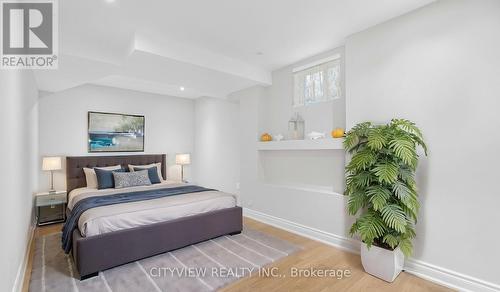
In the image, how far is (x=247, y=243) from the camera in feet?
10.4

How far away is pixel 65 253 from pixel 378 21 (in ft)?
14.8

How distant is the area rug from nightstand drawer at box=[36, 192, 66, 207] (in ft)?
2.70

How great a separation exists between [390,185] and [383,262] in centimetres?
76

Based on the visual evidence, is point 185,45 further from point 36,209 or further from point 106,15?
point 36,209

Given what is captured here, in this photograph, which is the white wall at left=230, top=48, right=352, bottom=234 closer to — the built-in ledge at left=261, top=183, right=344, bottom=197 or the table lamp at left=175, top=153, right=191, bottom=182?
the built-in ledge at left=261, top=183, right=344, bottom=197

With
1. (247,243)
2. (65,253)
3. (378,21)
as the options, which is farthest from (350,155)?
(65,253)

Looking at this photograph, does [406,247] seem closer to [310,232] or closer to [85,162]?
[310,232]

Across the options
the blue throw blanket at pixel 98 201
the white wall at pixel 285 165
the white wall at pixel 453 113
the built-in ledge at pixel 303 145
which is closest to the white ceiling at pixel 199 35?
the white wall at pixel 453 113

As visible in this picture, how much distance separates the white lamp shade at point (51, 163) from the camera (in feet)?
12.9

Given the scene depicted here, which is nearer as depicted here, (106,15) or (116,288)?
(116,288)

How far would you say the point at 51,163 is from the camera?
13.1 feet

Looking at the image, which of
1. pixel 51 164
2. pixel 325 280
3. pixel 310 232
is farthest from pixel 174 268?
pixel 51 164

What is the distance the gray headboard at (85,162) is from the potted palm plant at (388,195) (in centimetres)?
432

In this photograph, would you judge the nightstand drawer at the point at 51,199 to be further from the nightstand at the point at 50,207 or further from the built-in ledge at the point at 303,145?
the built-in ledge at the point at 303,145
